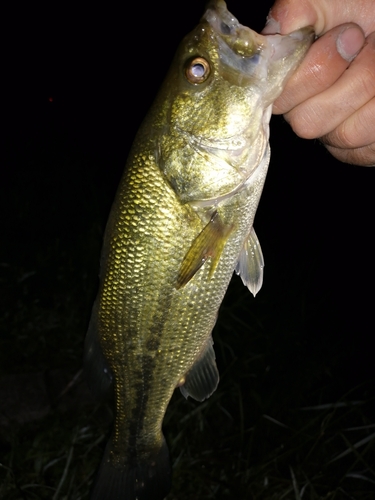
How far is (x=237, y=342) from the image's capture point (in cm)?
443

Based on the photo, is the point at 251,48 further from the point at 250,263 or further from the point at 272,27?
the point at 250,263

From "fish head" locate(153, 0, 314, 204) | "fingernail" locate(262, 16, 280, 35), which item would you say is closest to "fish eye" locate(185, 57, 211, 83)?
"fish head" locate(153, 0, 314, 204)

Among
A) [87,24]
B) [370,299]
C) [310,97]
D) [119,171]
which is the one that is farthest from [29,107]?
[310,97]

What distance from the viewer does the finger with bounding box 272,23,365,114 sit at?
1698 millimetres

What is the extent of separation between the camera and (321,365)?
4.36m

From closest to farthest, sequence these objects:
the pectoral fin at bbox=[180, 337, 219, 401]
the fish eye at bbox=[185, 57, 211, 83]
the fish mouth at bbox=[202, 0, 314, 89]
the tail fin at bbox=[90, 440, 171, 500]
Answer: the fish mouth at bbox=[202, 0, 314, 89]
the fish eye at bbox=[185, 57, 211, 83]
the pectoral fin at bbox=[180, 337, 219, 401]
the tail fin at bbox=[90, 440, 171, 500]

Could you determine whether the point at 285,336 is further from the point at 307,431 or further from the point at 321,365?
the point at 307,431

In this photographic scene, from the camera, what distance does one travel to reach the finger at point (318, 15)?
1685 millimetres

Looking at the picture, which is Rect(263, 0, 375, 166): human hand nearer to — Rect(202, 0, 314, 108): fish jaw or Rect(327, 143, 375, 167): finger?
Rect(202, 0, 314, 108): fish jaw

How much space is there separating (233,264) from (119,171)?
6.05m

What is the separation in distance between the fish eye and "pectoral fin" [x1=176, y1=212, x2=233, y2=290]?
1.72 feet

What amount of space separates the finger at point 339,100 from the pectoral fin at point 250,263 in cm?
51

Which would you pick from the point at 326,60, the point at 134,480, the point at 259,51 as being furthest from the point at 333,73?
the point at 134,480

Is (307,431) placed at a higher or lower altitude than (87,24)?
lower
